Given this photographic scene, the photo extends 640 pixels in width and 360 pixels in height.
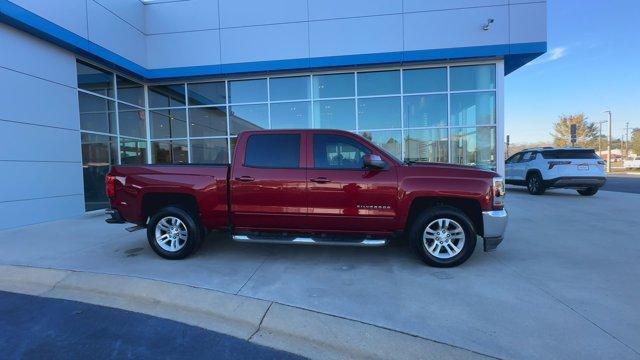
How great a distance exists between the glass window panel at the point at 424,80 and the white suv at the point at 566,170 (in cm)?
438

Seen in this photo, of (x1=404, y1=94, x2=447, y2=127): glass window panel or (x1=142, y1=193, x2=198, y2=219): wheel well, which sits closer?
(x1=142, y1=193, x2=198, y2=219): wheel well

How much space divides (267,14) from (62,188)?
836cm

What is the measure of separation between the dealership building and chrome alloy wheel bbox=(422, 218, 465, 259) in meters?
8.20

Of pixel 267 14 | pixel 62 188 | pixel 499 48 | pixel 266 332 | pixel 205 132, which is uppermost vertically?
pixel 267 14

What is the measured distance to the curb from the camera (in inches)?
126

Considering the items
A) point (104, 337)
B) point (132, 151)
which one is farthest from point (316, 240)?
point (132, 151)

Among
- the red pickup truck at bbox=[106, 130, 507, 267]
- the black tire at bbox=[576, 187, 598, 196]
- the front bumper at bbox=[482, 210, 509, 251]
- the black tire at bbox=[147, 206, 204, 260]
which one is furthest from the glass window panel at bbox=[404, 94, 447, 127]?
the black tire at bbox=[147, 206, 204, 260]

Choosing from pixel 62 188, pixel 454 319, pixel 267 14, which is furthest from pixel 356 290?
pixel 267 14

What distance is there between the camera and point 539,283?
4562 millimetres

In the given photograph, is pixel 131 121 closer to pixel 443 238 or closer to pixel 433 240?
pixel 433 240

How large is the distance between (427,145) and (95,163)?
10.8 metres

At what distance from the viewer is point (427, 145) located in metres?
13.0

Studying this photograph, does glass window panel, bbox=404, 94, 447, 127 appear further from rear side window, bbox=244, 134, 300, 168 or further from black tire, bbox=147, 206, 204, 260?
black tire, bbox=147, 206, 204, 260

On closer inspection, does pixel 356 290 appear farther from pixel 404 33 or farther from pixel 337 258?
pixel 404 33
